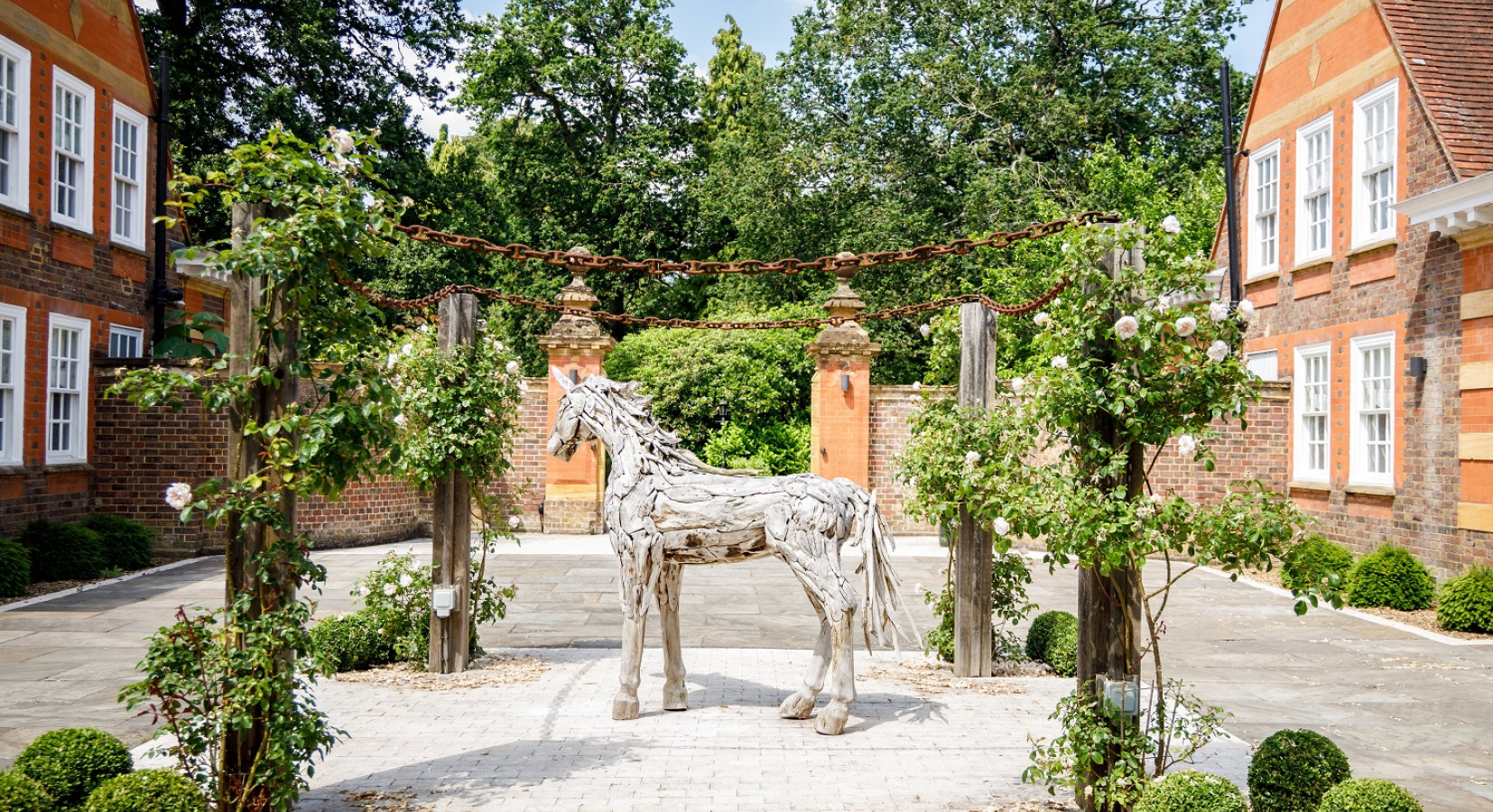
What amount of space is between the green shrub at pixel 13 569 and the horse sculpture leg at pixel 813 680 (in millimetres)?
10384

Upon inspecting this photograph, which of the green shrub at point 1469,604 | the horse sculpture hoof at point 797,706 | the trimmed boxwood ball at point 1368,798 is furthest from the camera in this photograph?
the green shrub at point 1469,604

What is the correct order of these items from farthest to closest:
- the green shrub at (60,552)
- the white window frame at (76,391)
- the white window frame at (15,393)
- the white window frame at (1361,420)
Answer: the white window frame at (76,391) < the white window frame at (1361,420) < the white window frame at (15,393) < the green shrub at (60,552)

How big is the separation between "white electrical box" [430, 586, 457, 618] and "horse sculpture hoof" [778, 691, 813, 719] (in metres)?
2.95

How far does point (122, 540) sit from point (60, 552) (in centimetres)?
108

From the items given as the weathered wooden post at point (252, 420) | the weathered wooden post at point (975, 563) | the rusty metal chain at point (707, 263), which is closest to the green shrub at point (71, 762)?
the weathered wooden post at point (252, 420)

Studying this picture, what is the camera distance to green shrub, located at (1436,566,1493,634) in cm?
1117

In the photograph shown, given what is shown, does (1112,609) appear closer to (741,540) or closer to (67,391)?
(741,540)

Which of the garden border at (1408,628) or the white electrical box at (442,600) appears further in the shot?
the garden border at (1408,628)

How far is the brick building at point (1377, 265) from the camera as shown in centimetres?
1267

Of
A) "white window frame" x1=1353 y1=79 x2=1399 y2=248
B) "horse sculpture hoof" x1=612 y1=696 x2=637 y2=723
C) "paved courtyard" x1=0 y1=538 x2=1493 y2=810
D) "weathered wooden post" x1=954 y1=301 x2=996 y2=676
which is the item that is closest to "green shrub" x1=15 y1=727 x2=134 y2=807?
"paved courtyard" x1=0 y1=538 x2=1493 y2=810

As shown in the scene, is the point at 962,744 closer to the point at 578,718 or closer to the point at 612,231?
the point at 578,718

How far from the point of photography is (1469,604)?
1124cm

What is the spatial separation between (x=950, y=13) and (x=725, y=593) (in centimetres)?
1993

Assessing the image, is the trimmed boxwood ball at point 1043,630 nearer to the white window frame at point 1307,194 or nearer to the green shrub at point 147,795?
the green shrub at point 147,795
